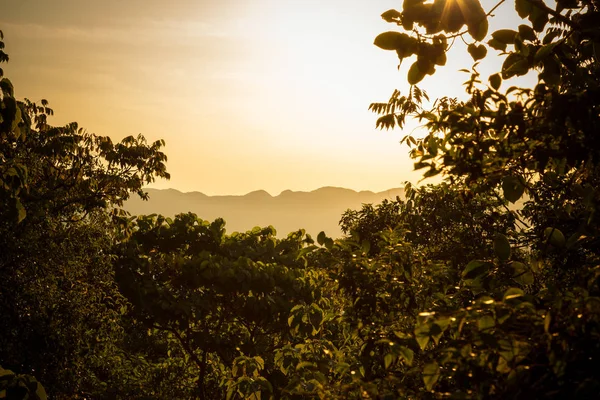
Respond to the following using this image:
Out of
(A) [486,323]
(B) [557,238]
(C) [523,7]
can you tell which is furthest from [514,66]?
(A) [486,323]

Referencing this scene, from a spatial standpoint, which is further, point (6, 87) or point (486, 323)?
point (6, 87)

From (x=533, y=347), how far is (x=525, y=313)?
154mm

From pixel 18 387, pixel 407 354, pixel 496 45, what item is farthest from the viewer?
pixel 18 387

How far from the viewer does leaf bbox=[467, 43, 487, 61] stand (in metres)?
2.64

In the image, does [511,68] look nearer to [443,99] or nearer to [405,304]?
[405,304]

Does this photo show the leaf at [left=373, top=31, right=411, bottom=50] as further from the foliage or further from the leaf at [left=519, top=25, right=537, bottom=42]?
the foliage

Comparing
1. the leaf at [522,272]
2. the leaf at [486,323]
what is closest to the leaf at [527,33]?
the leaf at [522,272]

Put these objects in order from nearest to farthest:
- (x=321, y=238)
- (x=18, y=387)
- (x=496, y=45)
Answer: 1. (x=496, y=45)
2. (x=18, y=387)
3. (x=321, y=238)

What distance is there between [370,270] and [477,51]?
7.26ft

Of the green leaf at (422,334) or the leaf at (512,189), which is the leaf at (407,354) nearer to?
the green leaf at (422,334)

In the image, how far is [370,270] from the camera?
4.20m

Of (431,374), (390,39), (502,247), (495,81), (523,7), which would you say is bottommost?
(431,374)

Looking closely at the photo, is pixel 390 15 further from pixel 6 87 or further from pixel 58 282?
pixel 58 282

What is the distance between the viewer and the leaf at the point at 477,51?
2.64m
